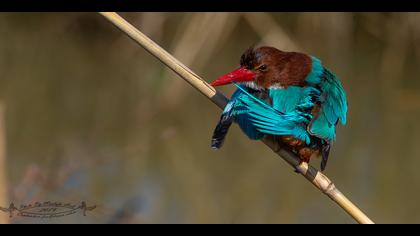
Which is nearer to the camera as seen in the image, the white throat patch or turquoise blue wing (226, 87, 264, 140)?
turquoise blue wing (226, 87, 264, 140)

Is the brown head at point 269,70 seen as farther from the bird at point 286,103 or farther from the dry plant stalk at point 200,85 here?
the dry plant stalk at point 200,85

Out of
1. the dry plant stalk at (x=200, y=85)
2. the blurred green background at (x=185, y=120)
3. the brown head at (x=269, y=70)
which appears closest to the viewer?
the dry plant stalk at (x=200, y=85)

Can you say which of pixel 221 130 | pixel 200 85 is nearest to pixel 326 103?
pixel 221 130

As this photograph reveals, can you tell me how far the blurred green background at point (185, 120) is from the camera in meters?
4.02

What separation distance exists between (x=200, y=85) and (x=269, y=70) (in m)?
0.49

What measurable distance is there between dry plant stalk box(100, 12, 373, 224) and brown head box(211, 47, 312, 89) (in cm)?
29

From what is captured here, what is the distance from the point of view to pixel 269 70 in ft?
7.77

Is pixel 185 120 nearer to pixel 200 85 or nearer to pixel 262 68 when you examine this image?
pixel 262 68

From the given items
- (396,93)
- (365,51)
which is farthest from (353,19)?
(396,93)

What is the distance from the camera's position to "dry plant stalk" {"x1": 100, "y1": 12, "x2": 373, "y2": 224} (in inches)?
73.1

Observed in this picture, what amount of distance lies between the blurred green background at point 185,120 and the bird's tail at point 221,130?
21.1 inches
